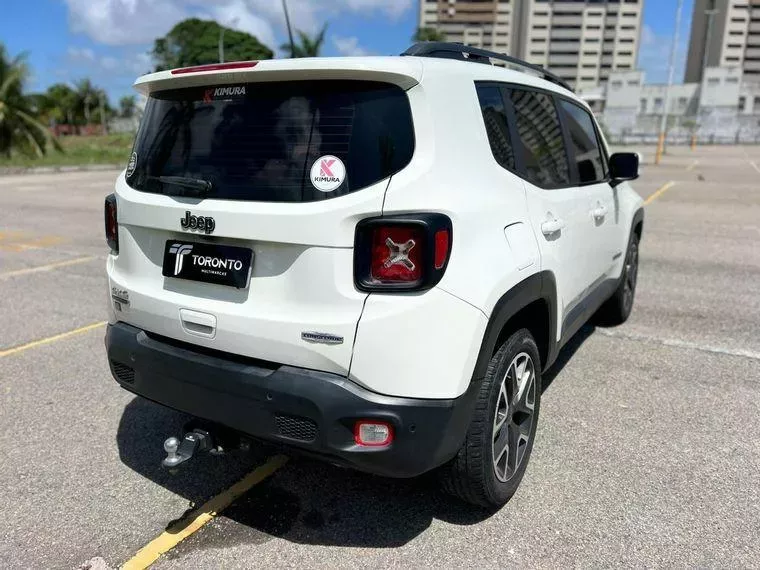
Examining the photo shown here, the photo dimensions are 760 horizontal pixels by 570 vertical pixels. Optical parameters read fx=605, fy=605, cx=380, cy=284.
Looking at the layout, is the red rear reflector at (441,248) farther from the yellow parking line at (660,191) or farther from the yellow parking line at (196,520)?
the yellow parking line at (660,191)

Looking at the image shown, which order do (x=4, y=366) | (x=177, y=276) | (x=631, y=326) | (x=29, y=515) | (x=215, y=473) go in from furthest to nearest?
(x=631, y=326), (x=4, y=366), (x=215, y=473), (x=29, y=515), (x=177, y=276)

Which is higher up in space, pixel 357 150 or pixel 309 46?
pixel 309 46

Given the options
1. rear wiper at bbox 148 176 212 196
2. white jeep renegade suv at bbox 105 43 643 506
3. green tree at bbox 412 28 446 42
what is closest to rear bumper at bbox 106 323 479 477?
white jeep renegade suv at bbox 105 43 643 506

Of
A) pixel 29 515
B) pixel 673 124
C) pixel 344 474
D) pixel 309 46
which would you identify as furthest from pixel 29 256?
pixel 673 124

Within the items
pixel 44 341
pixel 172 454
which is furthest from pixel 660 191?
pixel 172 454

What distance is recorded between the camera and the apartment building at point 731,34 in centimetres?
10425

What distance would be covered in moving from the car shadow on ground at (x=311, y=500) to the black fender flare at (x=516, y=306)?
788 mm

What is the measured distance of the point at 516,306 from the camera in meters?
2.48

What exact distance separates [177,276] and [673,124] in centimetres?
7502

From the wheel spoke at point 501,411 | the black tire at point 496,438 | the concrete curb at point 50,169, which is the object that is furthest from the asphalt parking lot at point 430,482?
the concrete curb at point 50,169

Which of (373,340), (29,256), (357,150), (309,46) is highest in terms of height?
(309,46)

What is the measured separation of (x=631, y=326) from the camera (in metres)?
5.32

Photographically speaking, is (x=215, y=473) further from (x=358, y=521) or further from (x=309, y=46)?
(x=309, y=46)

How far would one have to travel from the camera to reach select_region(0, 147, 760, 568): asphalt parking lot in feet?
8.06
